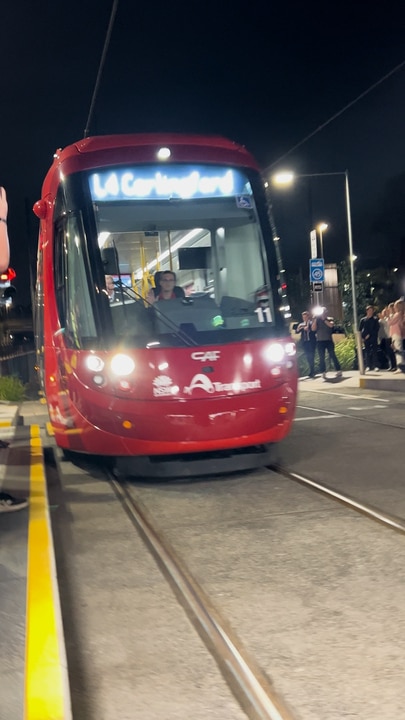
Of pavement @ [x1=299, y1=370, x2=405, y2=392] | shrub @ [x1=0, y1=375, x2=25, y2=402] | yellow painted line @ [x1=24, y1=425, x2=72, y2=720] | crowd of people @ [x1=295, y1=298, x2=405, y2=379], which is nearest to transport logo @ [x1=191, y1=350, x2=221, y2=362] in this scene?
yellow painted line @ [x1=24, y1=425, x2=72, y2=720]

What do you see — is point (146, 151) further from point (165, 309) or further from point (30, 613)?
point (30, 613)

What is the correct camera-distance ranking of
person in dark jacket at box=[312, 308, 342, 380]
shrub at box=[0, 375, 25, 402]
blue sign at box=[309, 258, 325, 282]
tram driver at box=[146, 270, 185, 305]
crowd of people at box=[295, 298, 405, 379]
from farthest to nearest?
blue sign at box=[309, 258, 325, 282] → person in dark jacket at box=[312, 308, 342, 380] → crowd of people at box=[295, 298, 405, 379] → shrub at box=[0, 375, 25, 402] → tram driver at box=[146, 270, 185, 305]

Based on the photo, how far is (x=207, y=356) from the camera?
761 cm

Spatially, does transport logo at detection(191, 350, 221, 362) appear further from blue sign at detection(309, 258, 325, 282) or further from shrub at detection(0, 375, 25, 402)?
blue sign at detection(309, 258, 325, 282)

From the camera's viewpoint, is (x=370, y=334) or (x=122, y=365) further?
(x=370, y=334)

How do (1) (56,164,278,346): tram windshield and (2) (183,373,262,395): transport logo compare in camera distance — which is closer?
(2) (183,373,262,395): transport logo

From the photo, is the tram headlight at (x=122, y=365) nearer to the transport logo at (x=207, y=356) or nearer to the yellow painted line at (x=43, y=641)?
the transport logo at (x=207, y=356)

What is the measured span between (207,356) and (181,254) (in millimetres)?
1352

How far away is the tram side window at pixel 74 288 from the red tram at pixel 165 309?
0.02 meters

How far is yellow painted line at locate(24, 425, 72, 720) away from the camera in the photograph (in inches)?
118

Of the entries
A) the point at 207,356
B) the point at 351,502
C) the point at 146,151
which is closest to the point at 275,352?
the point at 207,356

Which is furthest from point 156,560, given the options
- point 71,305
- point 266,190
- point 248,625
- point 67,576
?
point 266,190

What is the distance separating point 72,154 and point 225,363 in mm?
2645

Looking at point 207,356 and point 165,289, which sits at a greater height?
point 165,289
